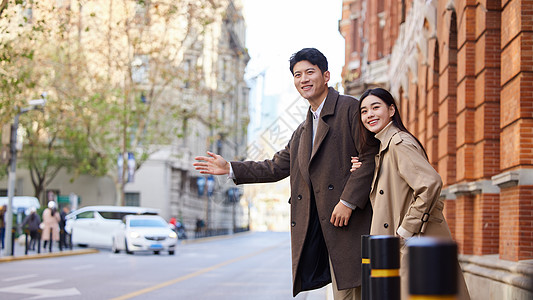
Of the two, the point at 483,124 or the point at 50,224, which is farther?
the point at 50,224

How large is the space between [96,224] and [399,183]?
99.0 ft

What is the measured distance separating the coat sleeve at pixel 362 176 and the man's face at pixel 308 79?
345mm

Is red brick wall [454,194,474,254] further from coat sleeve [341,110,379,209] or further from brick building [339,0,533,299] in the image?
coat sleeve [341,110,379,209]

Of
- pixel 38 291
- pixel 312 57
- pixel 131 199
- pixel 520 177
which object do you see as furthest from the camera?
pixel 131 199

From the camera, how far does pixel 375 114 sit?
5.21 m

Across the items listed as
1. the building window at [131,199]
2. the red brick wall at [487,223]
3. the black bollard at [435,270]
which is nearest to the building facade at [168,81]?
the building window at [131,199]

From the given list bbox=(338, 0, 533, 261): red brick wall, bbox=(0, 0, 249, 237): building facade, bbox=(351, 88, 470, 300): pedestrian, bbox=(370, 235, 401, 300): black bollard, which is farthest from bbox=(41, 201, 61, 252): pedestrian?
bbox=(370, 235, 401, 300): black bollard

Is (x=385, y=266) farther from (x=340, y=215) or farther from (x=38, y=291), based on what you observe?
(x=38, y=291)

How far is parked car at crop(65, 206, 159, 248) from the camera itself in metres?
33.8

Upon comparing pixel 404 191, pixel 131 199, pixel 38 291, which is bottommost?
pixel 38 291

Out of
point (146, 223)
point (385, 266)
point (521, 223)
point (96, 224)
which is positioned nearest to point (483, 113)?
point (521, 223)

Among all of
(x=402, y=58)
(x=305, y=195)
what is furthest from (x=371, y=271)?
(x=402, y=58)

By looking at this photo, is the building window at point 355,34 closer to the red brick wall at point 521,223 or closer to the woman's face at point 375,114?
the red brick wall at point 521,223

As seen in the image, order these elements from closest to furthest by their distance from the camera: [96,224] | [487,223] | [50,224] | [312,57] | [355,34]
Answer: [312,57] < [487,223] < [50,224] < [96,224] < [355,34]
